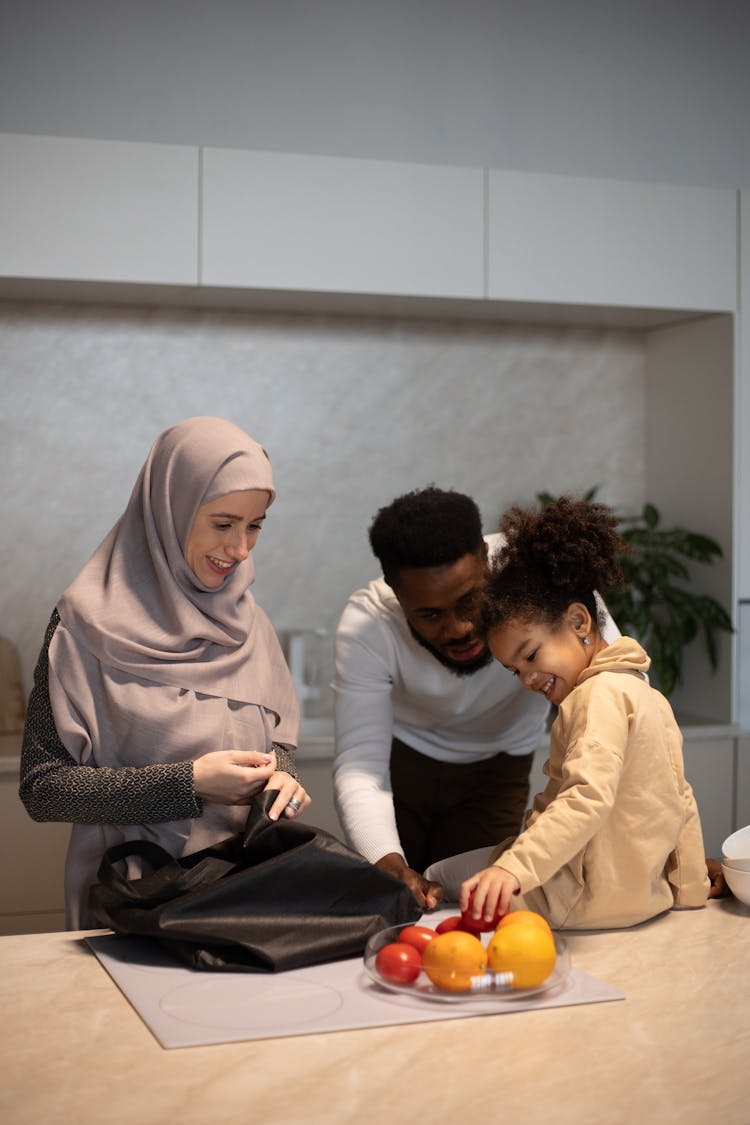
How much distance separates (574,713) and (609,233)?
2.01 m

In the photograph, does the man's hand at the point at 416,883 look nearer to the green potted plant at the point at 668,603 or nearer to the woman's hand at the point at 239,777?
the woman's hand at the point at 239,777

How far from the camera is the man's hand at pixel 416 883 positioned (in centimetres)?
164

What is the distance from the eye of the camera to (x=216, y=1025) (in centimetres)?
122

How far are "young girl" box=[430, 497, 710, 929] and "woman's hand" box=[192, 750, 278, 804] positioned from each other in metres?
0.31

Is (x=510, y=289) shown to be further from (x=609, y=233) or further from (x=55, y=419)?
(x=55, y=419)

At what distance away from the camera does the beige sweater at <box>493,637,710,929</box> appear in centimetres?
146

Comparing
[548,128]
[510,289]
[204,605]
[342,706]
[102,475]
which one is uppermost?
[548,128]

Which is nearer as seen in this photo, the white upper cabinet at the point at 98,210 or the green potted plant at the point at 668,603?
the white upper cabinet at the point at 98,210

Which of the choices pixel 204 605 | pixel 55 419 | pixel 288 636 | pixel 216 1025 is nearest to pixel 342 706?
pixel 204 605

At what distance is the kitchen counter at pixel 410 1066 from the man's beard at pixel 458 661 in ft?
2.62

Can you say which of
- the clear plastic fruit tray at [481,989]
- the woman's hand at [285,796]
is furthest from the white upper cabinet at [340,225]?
the clear plastic fruit tray at [481,989]

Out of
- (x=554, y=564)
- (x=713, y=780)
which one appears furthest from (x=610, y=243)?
(x=554, y=564)

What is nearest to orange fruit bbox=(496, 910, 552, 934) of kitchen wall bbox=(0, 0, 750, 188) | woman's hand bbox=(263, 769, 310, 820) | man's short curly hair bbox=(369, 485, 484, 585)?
woman's hand bbox=(263, 769, 310, 820)

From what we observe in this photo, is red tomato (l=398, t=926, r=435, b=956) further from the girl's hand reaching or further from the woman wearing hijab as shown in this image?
the woman wearing hijab
